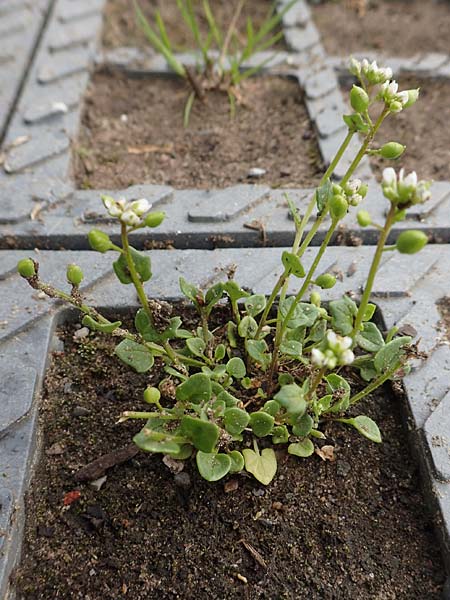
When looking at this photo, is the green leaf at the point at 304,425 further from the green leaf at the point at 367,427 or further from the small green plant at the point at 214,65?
the small green plant at the point at 214,65

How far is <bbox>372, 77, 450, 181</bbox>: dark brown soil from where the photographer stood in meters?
1.86

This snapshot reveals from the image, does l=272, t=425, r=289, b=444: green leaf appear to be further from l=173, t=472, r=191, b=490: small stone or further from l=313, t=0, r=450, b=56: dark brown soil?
l=313, t=0, r=450, b=56: dark brown soil

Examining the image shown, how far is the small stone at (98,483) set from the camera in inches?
46.6

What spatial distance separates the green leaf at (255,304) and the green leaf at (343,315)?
0.25 metres

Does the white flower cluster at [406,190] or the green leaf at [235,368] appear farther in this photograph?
the green leaf at [235,368]

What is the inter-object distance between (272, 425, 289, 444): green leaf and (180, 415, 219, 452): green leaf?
243mm

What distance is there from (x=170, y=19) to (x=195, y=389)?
1.93m

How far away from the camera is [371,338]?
1.13 meters

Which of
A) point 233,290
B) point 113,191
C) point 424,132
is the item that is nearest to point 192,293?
point 233,290

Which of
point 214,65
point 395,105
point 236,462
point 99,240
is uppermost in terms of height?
point 395,105

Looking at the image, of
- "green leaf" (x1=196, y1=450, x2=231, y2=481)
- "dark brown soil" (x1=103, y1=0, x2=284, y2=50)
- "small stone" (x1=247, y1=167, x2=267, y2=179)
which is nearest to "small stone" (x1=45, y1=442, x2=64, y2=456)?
"green leaf" (x1=196, y1=450, x2=231, y2=481)

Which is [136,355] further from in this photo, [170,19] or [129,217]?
[170,19]

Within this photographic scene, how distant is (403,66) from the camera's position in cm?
218

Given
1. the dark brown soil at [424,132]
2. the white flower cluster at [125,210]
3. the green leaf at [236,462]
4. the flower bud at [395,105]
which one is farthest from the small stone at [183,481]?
the dark brown soil at [424,132]
